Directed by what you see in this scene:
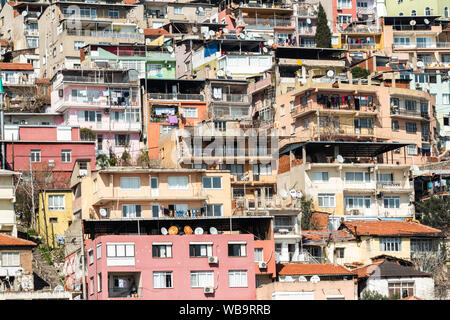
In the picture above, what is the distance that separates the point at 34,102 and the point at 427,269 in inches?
1471

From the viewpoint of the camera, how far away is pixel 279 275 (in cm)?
4497

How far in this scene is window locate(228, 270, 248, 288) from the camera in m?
43.2

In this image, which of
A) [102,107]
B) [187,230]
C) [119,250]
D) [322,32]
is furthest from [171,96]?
[119,250]

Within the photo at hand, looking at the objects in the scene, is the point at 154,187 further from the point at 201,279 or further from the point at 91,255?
the point at 201,279

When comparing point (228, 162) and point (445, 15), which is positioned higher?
point (445, 15)

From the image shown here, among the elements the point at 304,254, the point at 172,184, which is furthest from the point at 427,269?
the point at 172,184

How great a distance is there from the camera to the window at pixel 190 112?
226ft

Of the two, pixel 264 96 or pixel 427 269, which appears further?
pixel 264 96

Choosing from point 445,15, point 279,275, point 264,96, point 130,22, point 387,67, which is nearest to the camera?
point 279,275

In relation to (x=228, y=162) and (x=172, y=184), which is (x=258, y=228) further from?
(x=228, y=162)

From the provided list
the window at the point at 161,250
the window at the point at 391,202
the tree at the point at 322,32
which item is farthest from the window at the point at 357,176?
the tree at the point at 322,32

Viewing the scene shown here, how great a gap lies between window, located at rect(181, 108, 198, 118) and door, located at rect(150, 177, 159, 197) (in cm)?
1898

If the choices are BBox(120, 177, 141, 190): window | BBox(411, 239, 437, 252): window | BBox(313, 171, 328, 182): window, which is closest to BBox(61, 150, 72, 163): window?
BBox(120, 177, 141, 190): window

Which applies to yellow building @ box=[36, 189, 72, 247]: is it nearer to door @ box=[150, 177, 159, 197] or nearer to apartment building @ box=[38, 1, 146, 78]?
door @ box=[150, 177, 159, 197]
